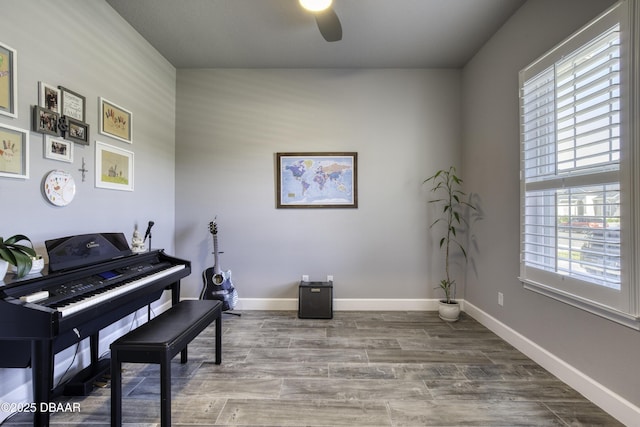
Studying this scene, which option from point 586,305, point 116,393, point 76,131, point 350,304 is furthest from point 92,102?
point 586,305

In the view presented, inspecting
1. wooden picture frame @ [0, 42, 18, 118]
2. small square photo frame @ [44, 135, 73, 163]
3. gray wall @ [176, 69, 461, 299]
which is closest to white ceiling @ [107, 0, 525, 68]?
gray wall @ [176, 69, 461, 299]

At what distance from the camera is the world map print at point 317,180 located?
10.7 feet

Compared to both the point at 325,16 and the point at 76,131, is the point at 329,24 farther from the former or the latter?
the point at 76,131

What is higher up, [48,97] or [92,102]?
[92,102]

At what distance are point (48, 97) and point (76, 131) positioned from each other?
0.82 feet

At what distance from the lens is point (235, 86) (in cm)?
331

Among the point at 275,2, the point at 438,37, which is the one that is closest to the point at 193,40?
the point at 275,2

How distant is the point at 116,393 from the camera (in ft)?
4.57

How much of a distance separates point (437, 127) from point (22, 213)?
375 cm

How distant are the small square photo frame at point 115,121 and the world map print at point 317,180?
1514mm

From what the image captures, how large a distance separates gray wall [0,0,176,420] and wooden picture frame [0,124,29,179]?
0.04m

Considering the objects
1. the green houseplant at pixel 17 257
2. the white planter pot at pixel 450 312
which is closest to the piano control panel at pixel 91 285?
the green houseplant at pixel 17 257

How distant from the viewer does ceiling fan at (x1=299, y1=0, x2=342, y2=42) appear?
6.18 feet

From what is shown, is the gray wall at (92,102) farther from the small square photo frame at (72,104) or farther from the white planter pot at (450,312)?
the white planter pot at (450,312)
